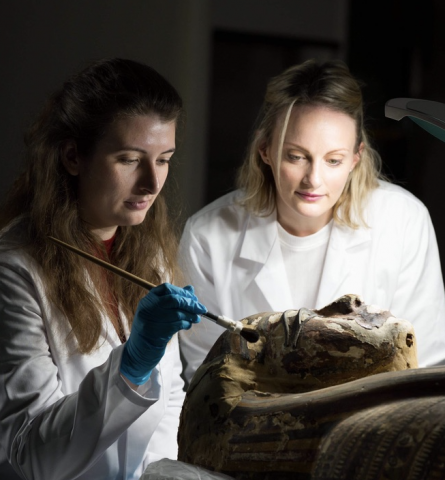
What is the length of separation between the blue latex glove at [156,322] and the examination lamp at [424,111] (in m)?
0.47

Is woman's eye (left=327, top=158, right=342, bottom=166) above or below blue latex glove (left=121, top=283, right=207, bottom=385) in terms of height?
above

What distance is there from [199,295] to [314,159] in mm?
501

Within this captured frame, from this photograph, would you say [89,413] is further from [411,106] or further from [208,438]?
[411,106]

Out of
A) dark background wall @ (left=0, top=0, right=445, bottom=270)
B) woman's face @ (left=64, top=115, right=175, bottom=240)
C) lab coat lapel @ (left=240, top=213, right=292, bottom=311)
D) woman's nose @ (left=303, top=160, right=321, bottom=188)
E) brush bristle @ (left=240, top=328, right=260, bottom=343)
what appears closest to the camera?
brush bristle @ (left=240, top=328, right=260, bottom=343)

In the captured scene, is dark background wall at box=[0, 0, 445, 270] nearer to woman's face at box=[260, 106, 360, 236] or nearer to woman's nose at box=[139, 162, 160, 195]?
woman's face at box=[260, 106, 360, 236]

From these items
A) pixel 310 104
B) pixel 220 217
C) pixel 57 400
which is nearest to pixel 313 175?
pixel 310 104

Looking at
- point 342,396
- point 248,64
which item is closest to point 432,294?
point 342,396

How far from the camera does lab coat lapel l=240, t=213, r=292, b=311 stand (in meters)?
2.10

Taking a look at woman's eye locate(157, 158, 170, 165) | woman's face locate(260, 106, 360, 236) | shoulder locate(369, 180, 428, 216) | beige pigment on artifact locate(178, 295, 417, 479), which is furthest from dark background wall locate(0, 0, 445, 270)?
beige pigment on artifact locate(178, 295, 417, 479)

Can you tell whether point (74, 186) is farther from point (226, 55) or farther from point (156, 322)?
point (226, 55)

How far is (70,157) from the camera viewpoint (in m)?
1.64

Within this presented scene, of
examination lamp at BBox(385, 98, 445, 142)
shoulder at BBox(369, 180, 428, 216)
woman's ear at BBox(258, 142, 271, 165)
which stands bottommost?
shoulder at BBox(369, 180, 428, 216)

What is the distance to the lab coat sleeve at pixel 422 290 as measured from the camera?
217 centimetres

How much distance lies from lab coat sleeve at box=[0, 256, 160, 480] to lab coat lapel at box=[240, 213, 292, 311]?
2.40 feet
